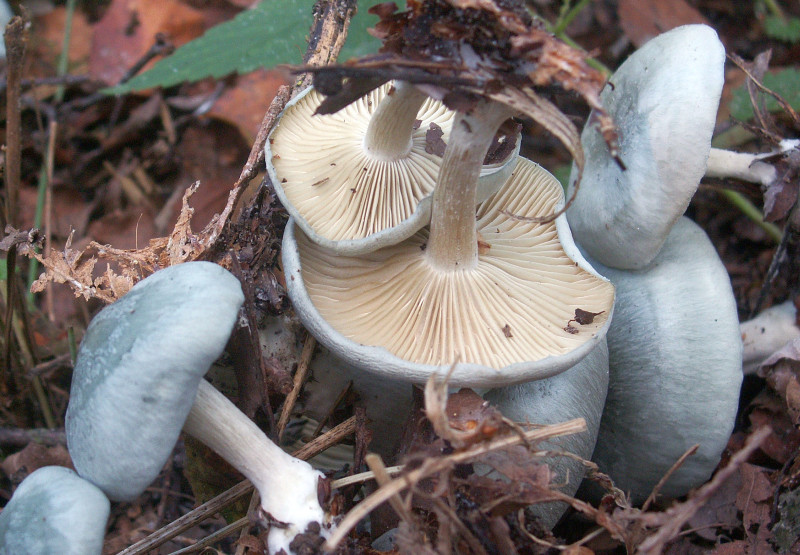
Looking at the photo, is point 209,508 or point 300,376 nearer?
point 209,508

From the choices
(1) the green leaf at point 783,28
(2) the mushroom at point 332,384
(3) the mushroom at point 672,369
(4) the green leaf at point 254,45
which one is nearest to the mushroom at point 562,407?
(3) the mushroom at point 672,369

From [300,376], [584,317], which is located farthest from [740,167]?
[300,376]

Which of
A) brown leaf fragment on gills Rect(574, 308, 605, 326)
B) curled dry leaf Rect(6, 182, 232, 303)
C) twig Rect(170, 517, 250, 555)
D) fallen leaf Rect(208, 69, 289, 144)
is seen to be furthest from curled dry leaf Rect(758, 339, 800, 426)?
fallen leaf Rect(208, 69, 289, 144)

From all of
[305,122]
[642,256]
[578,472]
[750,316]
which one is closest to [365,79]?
[305,122]

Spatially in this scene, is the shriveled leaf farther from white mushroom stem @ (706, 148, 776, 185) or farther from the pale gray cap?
the pale gray cap

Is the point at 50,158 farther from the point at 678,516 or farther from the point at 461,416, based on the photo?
the point at 678,516

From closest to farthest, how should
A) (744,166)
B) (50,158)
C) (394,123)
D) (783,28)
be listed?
(394,123), (744,166), (50,158), (783,28)
